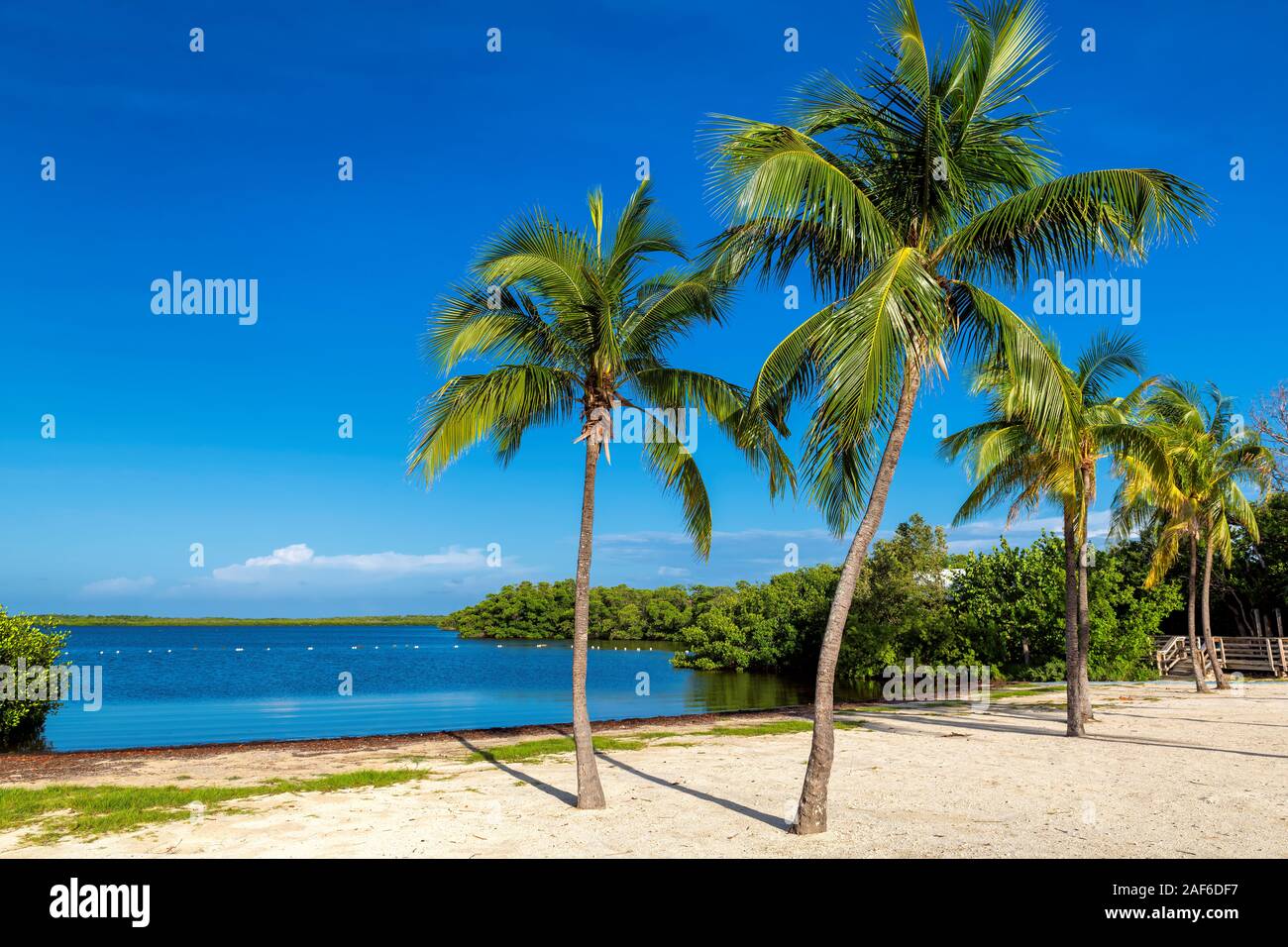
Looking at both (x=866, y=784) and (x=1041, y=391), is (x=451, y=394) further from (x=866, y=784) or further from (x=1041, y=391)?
(x=866, y=784)

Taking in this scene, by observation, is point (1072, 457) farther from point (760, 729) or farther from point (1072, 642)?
point (760, 729)

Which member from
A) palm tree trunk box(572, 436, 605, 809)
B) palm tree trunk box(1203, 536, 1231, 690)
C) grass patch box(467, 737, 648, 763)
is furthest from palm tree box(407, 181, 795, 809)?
palm tree trunk box(1203, 536, 1231, 690)

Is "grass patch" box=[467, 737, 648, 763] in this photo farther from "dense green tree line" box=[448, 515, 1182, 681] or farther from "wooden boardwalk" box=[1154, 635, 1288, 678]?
"wooden boardwalk" box=[1154, 635, 1288, 678]

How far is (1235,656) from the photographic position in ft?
114

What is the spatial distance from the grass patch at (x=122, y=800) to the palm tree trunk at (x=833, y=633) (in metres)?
5.50

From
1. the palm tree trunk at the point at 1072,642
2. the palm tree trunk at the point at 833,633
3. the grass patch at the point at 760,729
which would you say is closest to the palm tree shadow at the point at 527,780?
the palm tree trunk at the point at 833,633

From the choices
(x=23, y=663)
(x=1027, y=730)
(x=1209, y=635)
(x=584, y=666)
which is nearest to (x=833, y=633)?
(x=584, y=666)

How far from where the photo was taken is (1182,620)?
39.1 m

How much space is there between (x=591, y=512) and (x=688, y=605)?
89.7m

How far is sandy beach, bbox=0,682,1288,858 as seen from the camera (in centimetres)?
776

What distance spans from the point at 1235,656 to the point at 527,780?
1357 inches

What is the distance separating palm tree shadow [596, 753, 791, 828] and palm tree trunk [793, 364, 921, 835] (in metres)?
0.36

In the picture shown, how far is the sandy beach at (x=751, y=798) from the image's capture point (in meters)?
7.76

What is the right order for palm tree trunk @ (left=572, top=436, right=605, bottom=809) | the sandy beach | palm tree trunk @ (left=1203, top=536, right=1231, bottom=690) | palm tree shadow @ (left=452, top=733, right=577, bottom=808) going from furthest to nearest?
palm tree trunk @ (left=1203, top=536, right=1231, bottom=690) → palm tree shadow @ (left=452, top=733, right=577, bottom=808) → palm tree trunk @ (left=572, top=436, right=605, bottom=809) → the sandy beach
